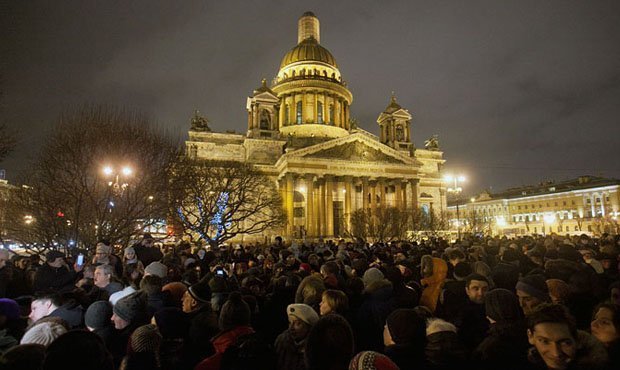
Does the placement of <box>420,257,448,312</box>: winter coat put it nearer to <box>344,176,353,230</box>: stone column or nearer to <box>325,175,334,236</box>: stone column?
<box>325,175,334,236</box>: stone column

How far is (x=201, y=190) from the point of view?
2406 centimetres

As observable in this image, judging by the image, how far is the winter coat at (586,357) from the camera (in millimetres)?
2727

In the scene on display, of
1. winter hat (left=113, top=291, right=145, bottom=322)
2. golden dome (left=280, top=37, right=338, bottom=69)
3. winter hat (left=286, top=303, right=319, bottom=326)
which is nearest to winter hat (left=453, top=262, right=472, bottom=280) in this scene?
winter hat (left=286, top=303, right=319, bottom=326)

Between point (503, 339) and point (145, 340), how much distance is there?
10.2ft

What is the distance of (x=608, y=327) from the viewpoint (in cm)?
329

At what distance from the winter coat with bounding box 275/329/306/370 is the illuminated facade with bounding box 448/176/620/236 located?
72.0 meters

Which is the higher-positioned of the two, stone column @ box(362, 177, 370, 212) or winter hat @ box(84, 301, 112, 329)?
stone column @ box(362, 177, 370, 212)

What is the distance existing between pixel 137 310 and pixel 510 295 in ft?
12.9

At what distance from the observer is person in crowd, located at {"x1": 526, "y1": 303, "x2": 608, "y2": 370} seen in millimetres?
2768

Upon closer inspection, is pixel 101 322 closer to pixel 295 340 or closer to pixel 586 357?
pixel 295 340

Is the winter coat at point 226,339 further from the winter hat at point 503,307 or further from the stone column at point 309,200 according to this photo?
the stone column at point 309,200

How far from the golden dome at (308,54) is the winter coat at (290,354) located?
60.5m

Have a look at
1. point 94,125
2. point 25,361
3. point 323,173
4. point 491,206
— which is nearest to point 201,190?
point 94,125

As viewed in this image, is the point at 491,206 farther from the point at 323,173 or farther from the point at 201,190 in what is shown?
the point at 201,190
